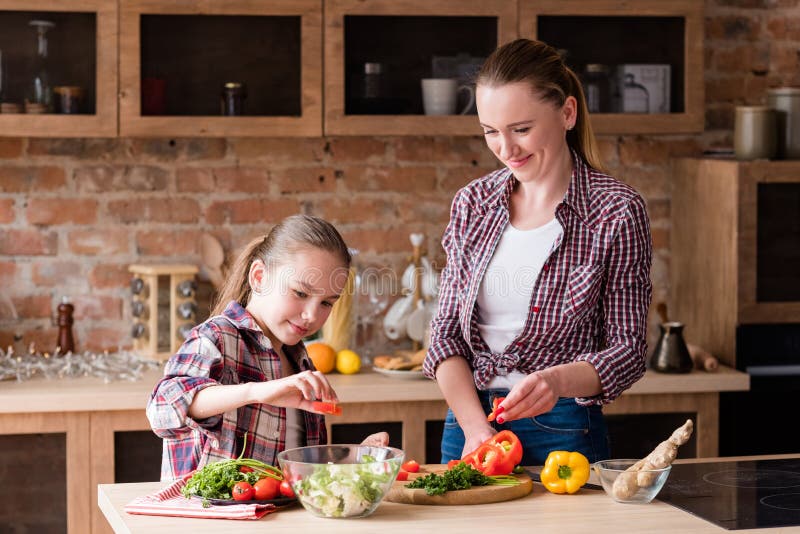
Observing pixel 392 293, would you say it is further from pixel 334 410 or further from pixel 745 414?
pixel 334 410

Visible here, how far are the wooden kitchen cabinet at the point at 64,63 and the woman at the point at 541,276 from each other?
→ 1.50 metres

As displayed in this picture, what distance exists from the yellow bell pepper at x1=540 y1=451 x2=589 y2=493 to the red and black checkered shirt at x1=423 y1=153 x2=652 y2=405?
0.78 feet

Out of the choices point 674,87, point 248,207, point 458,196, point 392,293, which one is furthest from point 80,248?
point 674,87

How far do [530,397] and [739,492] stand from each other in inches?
16.7

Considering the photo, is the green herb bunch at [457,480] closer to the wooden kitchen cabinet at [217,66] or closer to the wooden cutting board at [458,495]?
the wooden cutting board at [458,495]

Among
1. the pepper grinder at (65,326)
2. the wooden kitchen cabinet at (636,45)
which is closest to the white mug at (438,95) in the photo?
the wooden kitchen cabinet at (636,45)

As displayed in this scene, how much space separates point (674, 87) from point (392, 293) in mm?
1177

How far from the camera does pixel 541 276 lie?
2344 millimetres

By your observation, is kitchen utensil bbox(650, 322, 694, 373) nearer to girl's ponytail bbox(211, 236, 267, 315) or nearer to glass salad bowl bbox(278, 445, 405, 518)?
girl's ponytail bbox(211, 236, 267, 315)

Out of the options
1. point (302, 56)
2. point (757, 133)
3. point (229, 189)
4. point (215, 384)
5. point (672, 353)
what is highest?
point (302, 56)

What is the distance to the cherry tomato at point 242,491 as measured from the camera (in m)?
1.92

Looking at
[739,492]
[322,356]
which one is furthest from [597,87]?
[739,492]

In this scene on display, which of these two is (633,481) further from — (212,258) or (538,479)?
(212,258)

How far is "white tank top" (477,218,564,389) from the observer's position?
2363mm
